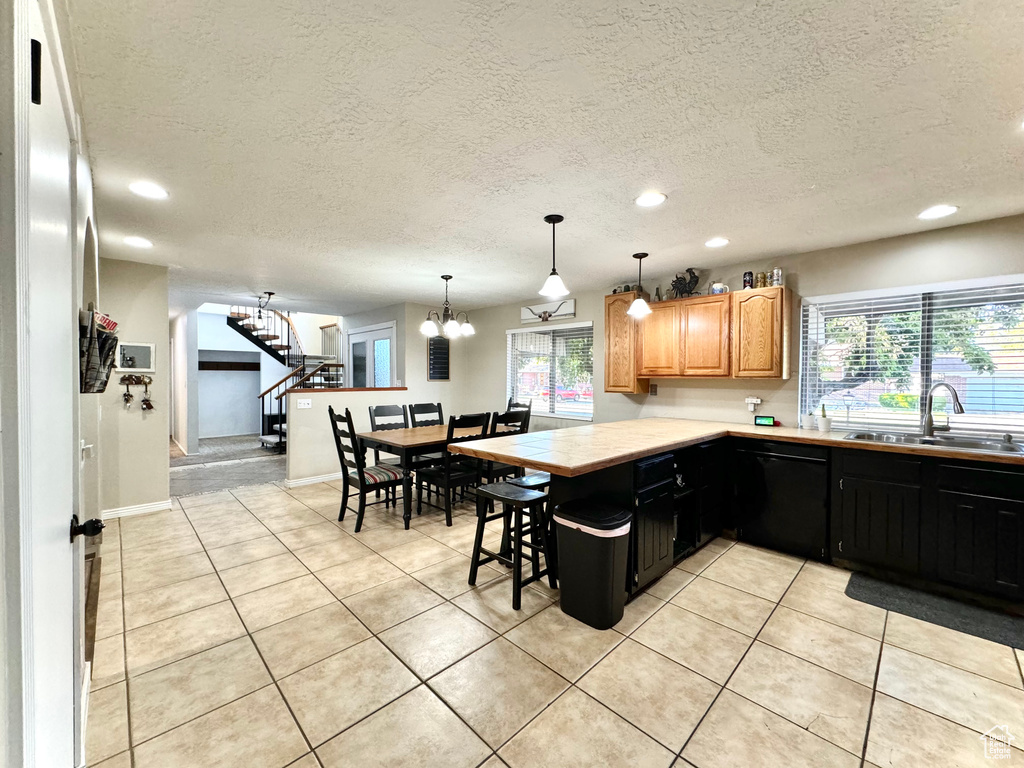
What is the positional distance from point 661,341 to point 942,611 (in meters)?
2.66

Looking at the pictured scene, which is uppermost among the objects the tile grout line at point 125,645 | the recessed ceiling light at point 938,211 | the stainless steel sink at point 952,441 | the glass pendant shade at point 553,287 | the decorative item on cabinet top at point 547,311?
the recessed ceiling light at point 938,211

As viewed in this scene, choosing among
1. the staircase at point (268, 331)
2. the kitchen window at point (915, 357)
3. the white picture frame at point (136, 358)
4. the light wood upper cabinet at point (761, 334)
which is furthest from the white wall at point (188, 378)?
the kitchen window at point (915, 357)

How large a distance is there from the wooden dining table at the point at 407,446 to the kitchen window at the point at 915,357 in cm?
322

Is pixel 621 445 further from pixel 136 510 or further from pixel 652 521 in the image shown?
pixel 136 510

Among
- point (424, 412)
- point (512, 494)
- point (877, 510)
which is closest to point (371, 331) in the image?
point (424, 412)

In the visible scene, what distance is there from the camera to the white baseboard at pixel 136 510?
381cm

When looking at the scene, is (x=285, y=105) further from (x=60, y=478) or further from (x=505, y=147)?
(x=60, y=478)

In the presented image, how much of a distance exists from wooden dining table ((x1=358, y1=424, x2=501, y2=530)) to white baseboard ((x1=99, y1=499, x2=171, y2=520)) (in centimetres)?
205

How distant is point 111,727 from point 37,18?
2.27m

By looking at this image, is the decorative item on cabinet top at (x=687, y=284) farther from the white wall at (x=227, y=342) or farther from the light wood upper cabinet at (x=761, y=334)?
the white wall at (x=227, y=342)

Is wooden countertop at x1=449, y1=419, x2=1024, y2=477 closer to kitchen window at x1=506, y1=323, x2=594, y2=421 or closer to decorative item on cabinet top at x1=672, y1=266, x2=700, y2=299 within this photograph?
decorative item on cabinet top at x1=672, y1=266, x2=700, y2=299

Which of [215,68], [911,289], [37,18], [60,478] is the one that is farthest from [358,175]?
[911,289]

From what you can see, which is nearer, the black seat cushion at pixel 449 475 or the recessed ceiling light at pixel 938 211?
the recessed ceiling light at pixel 938 211

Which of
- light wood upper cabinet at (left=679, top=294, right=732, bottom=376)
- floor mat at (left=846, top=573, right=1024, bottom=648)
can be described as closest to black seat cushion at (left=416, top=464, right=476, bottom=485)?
light wood upper cabinet at (left=679, top=294, right=732, bottom=376)
